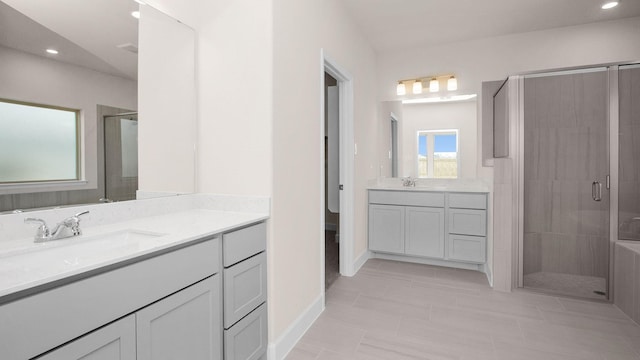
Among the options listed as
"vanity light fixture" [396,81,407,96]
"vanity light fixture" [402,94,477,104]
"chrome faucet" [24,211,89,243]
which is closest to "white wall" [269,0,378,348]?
"chrome faucet" [24,211,89,243]

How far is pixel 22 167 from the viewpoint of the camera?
1280mm

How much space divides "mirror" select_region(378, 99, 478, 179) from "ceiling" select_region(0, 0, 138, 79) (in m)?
3.02

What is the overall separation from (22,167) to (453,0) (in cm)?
331

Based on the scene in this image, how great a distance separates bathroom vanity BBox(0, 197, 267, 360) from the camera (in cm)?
84

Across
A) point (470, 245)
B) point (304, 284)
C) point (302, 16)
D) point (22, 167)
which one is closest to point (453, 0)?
point (302, 16)

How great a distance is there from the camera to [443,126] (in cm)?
380

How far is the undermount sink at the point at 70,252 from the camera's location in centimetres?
93

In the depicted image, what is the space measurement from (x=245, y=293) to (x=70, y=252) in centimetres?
79

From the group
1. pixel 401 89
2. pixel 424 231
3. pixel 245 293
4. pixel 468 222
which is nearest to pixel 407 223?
pixel 424 231

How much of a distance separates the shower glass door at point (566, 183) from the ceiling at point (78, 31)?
3192 millimetres

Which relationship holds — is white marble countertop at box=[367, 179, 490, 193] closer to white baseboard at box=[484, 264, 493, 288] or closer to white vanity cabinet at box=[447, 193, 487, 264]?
white vanity cabinet at box=[447, 193, 487, 264]

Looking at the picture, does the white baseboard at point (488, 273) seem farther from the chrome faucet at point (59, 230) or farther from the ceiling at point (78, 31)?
the ceiling at point (78, 31)

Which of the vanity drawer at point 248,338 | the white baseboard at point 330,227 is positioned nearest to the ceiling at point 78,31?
the vanity drawer at point 248,338

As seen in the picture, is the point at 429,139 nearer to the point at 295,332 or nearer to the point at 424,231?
the point at 424,231
